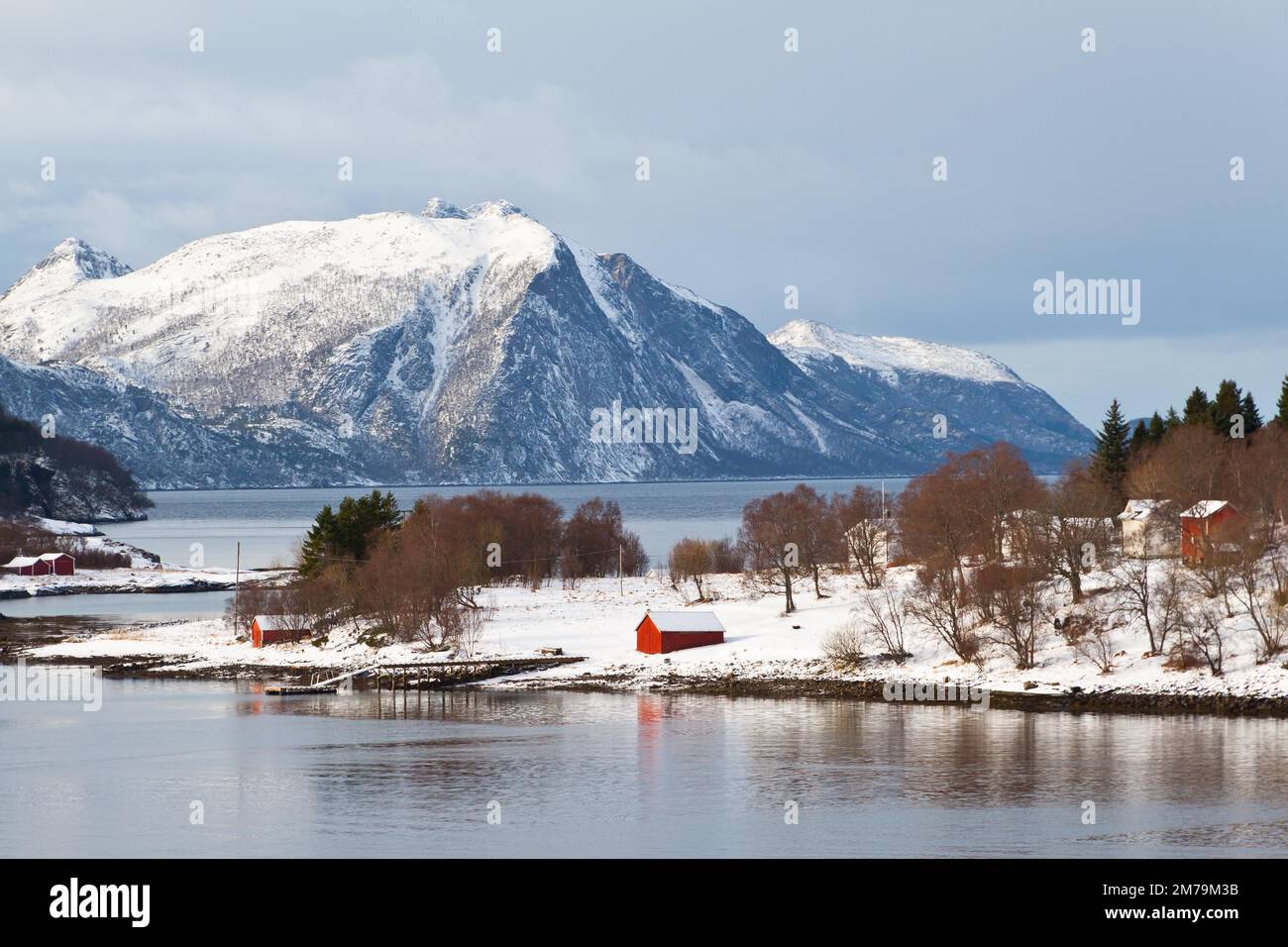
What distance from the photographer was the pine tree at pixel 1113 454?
106750mm

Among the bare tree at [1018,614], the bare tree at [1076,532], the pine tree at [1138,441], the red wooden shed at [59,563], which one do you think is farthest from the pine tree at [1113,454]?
the red wooden shed at [59,563]

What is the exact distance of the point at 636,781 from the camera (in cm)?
5300

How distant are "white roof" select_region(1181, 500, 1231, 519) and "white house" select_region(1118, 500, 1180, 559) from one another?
53.0 inches

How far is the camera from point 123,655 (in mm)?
90438

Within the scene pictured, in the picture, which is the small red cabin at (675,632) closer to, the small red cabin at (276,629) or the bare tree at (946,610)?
the bare tree at (946,610)

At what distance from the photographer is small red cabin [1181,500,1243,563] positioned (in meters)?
75.7

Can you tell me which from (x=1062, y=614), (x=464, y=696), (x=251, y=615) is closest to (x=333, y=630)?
(x=251, y=615)

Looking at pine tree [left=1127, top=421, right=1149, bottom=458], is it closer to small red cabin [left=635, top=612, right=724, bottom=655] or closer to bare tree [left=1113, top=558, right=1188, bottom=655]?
bare tree [left=1113, top=558, right=1188, bottom=655]

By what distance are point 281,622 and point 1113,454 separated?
56.9m

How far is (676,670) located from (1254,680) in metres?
26.8

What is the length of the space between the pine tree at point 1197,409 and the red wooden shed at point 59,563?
108787 mm

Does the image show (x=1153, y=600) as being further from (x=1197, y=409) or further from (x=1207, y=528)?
(x=1197, y=409)
